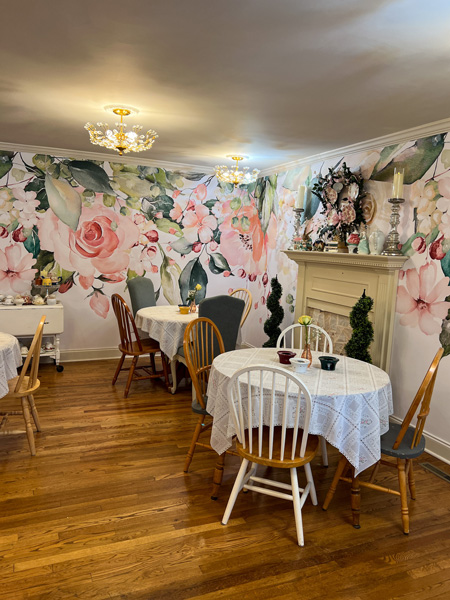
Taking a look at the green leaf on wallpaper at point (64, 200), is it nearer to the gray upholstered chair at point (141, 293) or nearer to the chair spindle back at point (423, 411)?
the gray upholstered chair at point (141, 293)

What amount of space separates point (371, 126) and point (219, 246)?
2997mm

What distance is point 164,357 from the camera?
5012mm

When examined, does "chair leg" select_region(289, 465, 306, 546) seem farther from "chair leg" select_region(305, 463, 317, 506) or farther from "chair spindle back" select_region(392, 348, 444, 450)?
"chair spindle back" select_region(392, 348, 444, 450)

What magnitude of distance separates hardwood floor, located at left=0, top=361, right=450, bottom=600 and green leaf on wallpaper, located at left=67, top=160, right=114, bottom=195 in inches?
121

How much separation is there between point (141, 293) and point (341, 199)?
7.93 feet

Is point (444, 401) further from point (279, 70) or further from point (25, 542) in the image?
point (25, 542)

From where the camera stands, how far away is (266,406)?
8.49 feet

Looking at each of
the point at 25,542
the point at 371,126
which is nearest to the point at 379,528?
the point at 25,542

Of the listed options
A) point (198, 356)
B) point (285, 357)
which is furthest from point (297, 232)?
point (285, 357)

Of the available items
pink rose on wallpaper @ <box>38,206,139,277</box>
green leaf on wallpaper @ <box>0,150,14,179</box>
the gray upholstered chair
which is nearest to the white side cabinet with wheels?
pink rose on wallpaper @ <box>38,206,139,277</box>

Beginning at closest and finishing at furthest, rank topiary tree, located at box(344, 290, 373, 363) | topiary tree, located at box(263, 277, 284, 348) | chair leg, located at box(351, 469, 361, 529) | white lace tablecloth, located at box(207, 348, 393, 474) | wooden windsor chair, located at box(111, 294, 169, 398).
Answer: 1. white lace tablecloth, located at box(207, 348, 393, 474)
2. chair leg, located at box(351, 469, 361, 529)
3. topiary tree, located at box(344, 290, 373, 363)
4. wooden windsor chair, located at box(111, 294, 169, 398)
5. topiary tree, located at box(263, 277, 284, 348)

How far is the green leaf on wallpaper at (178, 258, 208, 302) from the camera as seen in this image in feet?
20.3

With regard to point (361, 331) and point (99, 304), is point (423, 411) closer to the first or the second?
point (361, 331)

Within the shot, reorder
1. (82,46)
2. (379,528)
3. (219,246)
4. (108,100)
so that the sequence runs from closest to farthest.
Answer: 1. (82,46)
2. (379,528)
3. (108,100)
4. (219,246)
